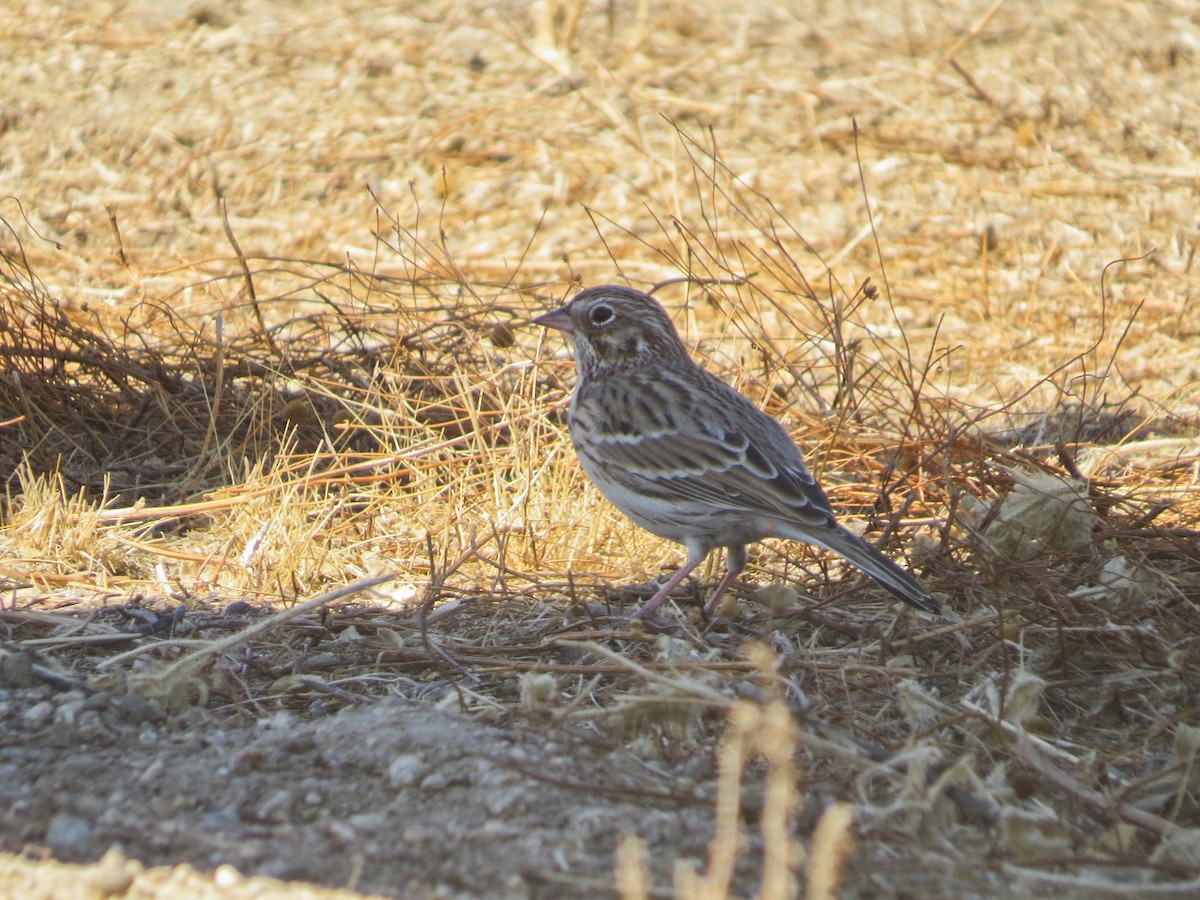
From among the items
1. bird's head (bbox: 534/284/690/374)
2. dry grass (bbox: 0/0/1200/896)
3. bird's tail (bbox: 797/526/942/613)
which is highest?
bird's head (bbox: 534/284/690/374)

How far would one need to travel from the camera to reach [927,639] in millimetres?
4906

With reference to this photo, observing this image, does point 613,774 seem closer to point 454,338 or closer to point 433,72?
point 454,338

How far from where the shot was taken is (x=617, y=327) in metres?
6.08

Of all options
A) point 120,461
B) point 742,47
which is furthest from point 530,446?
point 742,47

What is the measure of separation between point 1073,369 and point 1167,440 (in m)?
1.45

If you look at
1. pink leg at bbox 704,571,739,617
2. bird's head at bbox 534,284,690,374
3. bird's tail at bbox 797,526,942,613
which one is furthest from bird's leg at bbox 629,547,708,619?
bird's head at bbox 534,284,690,374

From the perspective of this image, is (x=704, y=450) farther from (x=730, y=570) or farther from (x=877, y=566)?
(x=877, y=566)

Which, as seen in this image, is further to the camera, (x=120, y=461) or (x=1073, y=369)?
(x=1073, y=369)

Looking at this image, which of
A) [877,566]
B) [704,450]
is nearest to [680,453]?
[704,450]

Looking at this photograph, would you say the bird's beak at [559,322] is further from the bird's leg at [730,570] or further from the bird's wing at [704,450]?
the bird's leg at [730,570]

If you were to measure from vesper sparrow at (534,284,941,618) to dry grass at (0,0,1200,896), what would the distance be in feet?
1.13

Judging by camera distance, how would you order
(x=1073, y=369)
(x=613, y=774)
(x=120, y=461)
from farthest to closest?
(x=1073, y=369), (x=120, y=461), (x=613, y=774)

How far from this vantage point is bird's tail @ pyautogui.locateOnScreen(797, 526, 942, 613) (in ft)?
15.3

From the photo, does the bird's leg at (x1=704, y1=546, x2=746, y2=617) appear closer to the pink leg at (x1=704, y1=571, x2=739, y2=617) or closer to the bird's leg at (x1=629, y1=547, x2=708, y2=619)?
the pink leg at (x1=704, y1=571, x2=739, y2=617)
